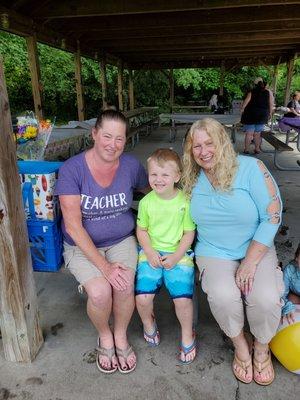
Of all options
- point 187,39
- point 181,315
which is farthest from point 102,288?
point 187,39

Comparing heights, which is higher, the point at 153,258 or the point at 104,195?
the point at 104,195

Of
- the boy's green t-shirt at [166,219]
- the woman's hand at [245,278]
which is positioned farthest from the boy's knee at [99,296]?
the woman's hand at [245,278]

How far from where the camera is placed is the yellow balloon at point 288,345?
175 centimetres

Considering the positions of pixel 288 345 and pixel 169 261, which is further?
pixel 169 261

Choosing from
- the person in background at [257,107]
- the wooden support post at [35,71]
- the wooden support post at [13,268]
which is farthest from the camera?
the person in background at [257,107]

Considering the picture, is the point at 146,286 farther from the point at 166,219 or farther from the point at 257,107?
the point at 257,107

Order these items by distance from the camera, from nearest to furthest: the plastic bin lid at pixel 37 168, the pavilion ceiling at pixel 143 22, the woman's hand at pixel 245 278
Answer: the woman's hand at pixel 245 278, the plastic bin lid at pixel 37 168, the pavilion ceiling at pixel 143 22

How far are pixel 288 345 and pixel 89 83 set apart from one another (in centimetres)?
1835

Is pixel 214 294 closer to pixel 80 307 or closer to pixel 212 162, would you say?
pixel 212 162

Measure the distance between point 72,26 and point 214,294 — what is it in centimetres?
693

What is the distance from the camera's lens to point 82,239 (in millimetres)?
1880

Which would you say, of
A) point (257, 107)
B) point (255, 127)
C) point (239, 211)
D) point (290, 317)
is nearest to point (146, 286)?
point (239, 211)

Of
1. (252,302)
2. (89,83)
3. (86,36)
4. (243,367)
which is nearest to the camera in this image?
(252,302)

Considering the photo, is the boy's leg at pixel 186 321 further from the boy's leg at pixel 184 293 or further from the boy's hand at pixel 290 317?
the boy's hand at pixel 290 317
